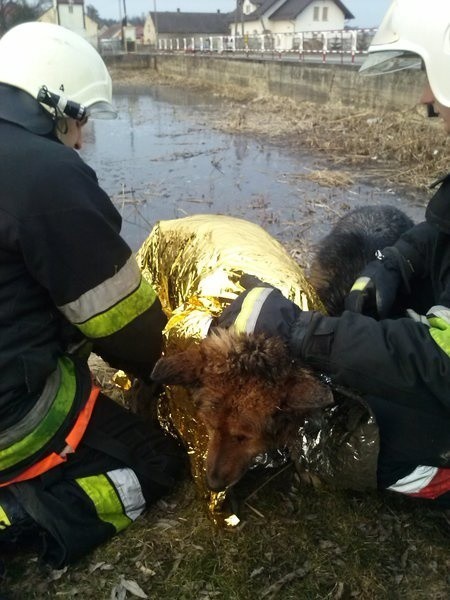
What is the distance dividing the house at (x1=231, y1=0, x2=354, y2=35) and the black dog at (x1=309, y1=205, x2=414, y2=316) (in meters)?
80.7

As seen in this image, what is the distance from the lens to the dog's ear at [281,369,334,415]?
7.64 ft

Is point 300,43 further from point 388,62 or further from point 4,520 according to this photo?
point 4,520

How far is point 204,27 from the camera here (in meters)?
94.9

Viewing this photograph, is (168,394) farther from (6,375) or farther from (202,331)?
(6,375)

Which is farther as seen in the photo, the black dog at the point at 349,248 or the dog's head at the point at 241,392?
the black dog at the point at 349,248

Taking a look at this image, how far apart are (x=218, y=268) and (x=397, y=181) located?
9.01 m

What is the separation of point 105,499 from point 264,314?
152cm

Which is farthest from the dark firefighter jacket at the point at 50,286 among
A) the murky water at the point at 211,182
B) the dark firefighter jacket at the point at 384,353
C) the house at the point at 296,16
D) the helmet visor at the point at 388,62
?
the house at the point at 296,16

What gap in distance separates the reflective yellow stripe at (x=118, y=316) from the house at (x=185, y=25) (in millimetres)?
98721

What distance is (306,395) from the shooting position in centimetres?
235

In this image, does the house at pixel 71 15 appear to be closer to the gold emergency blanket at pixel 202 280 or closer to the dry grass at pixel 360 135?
Result: the dry grass at pixel 360 135

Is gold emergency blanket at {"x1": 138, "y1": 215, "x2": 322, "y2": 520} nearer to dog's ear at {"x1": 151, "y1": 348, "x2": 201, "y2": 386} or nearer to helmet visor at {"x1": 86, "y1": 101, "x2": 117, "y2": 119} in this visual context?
dog's ear at {"x1": 151, "y1": 348, "x2": 201, "y2": 386}

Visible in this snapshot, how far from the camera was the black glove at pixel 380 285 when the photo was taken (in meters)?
3.30

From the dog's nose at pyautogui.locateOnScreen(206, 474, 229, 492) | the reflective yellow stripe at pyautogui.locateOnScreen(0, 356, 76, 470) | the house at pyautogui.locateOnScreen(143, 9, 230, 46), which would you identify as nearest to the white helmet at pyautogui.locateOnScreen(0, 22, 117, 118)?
the reflective yellow stripe at pyautogui.locateOnScreen(0, 356, 76, 470)
